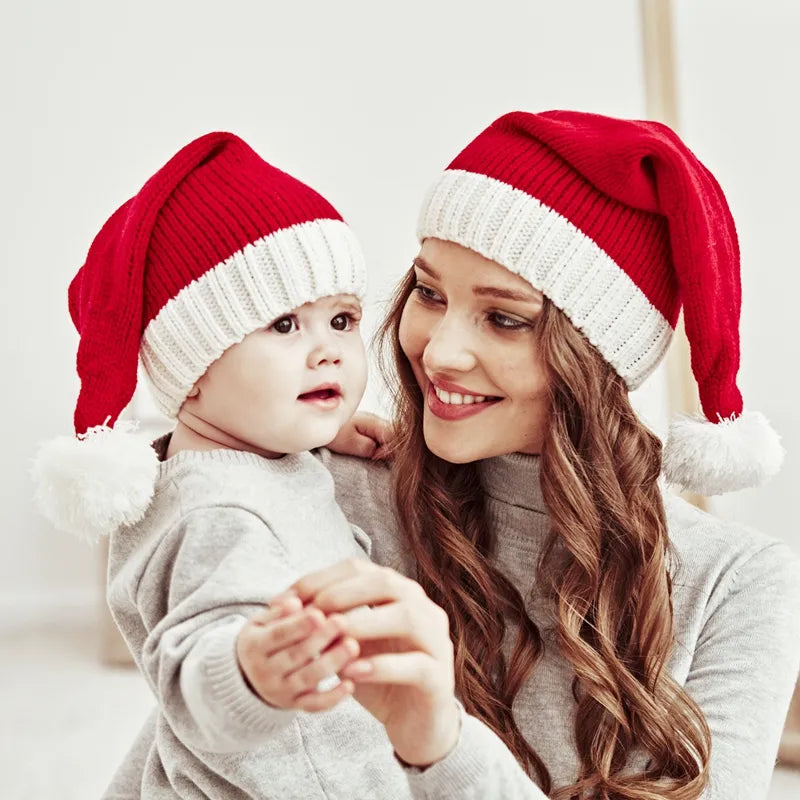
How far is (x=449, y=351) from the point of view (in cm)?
144

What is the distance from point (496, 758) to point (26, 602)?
3.20 m

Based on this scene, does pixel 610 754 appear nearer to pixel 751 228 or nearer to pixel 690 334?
pixel 690 334

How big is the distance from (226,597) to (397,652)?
0.59 ft

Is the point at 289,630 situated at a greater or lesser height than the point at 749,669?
greater

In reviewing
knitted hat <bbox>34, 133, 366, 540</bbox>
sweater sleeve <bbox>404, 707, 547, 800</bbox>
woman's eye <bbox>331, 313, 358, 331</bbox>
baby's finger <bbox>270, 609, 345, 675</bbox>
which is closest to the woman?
woman's eye <bbox>331, 313, 358, 331</bbox>

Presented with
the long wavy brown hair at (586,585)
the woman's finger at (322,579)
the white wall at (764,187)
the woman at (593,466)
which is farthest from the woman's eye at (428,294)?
the white wall at (764,187)

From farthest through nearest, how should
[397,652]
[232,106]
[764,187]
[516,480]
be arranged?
[232,106]
[764,187]
[516,480]
[397,652]

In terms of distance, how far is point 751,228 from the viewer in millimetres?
3055

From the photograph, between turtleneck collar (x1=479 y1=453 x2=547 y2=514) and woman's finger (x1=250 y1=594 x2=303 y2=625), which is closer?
woman's finger (x1=250 y1=594 x2=303 y2=625)

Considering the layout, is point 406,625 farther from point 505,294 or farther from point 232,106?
point 232,106

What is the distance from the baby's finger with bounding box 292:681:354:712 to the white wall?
93.6 inches

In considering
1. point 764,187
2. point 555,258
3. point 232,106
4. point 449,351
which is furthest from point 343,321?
point 232,106

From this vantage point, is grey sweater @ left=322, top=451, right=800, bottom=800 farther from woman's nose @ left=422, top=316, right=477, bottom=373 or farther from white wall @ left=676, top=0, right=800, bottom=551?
white wall @ left=676, top=0, right=800, bottom=551

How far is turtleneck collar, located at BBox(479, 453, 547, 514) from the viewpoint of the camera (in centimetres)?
159
